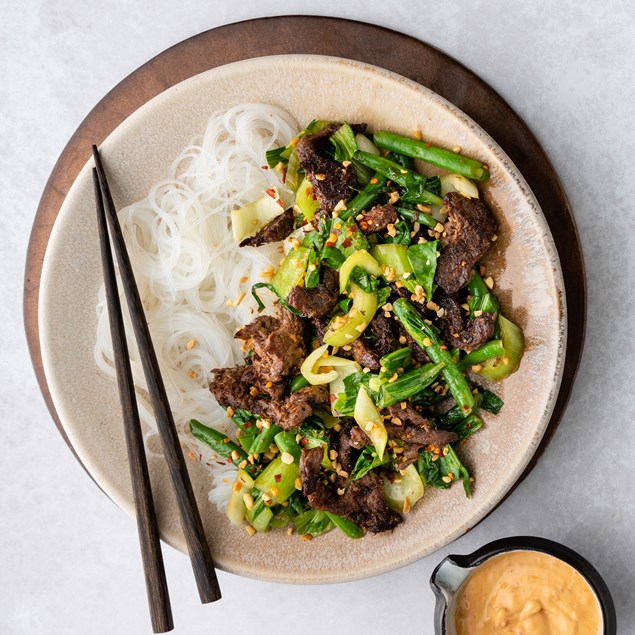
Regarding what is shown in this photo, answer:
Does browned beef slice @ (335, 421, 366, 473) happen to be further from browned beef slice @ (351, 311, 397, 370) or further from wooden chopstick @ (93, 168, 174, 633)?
wooden chopstick @ (93, 168, 174, 633)

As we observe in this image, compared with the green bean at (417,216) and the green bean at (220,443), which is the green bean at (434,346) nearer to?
the green bean at (417,216)

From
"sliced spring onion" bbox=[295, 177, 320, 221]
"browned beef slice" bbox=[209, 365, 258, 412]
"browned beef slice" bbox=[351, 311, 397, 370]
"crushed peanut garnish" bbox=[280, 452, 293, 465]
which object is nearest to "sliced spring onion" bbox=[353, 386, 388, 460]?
"browned beef slice" bbox=[351, 311, 397, 370]

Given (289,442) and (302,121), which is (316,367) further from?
(302,121)

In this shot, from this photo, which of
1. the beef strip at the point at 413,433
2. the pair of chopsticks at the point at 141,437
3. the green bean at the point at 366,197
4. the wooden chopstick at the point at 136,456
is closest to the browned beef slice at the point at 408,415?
the beef strip at the point at 413,433

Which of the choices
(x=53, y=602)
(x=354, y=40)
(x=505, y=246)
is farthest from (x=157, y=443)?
(x=354, y=40)

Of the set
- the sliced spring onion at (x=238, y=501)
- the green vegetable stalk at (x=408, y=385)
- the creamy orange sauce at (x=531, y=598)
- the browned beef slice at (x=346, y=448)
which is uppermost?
the green vegetable stalk at (x=408, y=385)

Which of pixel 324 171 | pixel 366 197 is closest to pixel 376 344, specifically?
pixel 366 197

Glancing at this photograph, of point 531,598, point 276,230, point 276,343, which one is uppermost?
point 276,230
